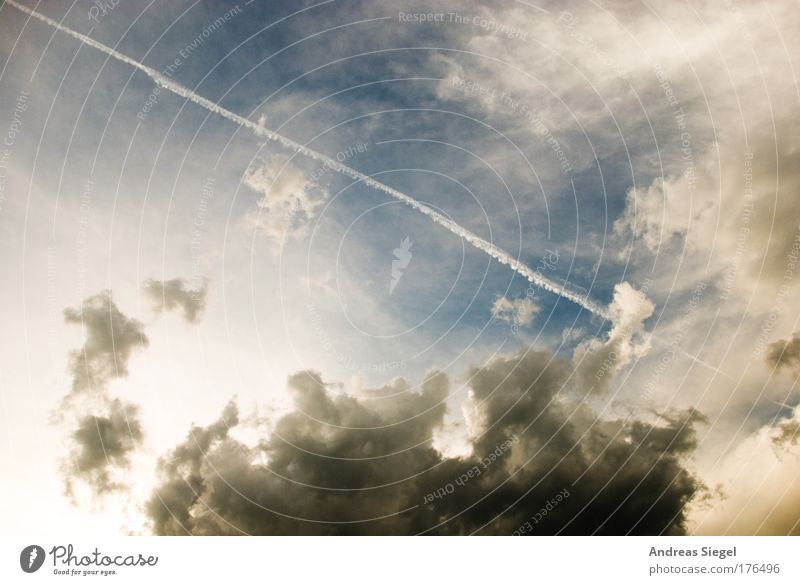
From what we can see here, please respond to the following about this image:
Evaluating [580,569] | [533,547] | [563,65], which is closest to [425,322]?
[533,547]

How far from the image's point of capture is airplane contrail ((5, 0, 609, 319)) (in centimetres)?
1243

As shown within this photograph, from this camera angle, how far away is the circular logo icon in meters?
9.84

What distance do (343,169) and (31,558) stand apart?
1364cm

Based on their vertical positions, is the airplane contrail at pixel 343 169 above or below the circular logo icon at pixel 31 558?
above

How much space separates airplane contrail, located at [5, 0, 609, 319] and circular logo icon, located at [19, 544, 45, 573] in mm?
12910

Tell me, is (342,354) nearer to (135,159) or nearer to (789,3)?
(135,159)

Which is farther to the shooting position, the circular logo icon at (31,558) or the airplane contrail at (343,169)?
the airplane contrail at (343,169)

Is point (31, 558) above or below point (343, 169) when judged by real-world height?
below

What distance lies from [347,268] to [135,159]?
7628 millimetres

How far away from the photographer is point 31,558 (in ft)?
32.5

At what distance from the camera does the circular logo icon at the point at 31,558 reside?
9844 mm

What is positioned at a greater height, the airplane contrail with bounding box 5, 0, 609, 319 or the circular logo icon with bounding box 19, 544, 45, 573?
the airplane contrail with bounding box 5, 0, 609, 319

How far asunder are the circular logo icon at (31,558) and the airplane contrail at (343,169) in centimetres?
1291

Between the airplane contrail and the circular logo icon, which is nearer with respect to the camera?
the circular logo icon
